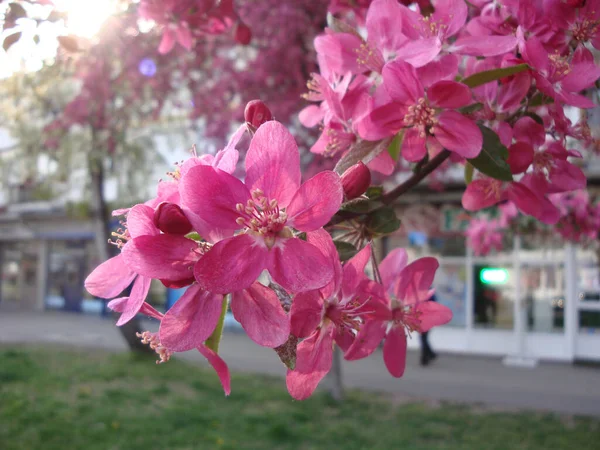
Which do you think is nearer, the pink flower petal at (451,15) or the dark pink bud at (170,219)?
the dark pink bud at (170,219)

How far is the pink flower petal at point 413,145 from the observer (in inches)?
37.9

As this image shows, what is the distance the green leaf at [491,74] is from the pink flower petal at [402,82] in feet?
0.32

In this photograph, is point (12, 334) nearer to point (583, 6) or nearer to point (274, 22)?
point (274, 22)

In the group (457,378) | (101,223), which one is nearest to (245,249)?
(457,378)

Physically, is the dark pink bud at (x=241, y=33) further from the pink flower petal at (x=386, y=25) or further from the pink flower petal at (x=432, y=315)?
the pink flower petal at (x=432, y=315)

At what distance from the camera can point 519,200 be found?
109cm

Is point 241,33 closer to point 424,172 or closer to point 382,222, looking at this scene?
point 424,172

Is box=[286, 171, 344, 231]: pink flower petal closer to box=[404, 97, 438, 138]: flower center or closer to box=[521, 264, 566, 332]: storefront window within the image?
box=[404, 97, 438, 138]: flower center

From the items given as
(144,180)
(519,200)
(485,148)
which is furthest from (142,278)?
(144,180)

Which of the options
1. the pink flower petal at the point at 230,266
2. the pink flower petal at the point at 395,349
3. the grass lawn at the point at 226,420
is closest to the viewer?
the pink flower petal at the point at 230,266

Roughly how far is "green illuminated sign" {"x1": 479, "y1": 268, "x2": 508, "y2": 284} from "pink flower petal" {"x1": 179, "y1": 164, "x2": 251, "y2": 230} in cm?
1088

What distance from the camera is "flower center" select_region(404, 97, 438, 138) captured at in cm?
88

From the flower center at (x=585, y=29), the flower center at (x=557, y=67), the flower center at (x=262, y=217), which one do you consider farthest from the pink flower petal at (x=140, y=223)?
the flower center at (x=585, y=29)

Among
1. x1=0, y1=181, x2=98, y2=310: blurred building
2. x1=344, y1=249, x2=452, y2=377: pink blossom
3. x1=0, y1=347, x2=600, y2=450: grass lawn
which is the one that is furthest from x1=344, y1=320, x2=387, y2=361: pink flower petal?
x1=0, y1=181, x2=98, y2=310: blurred building
